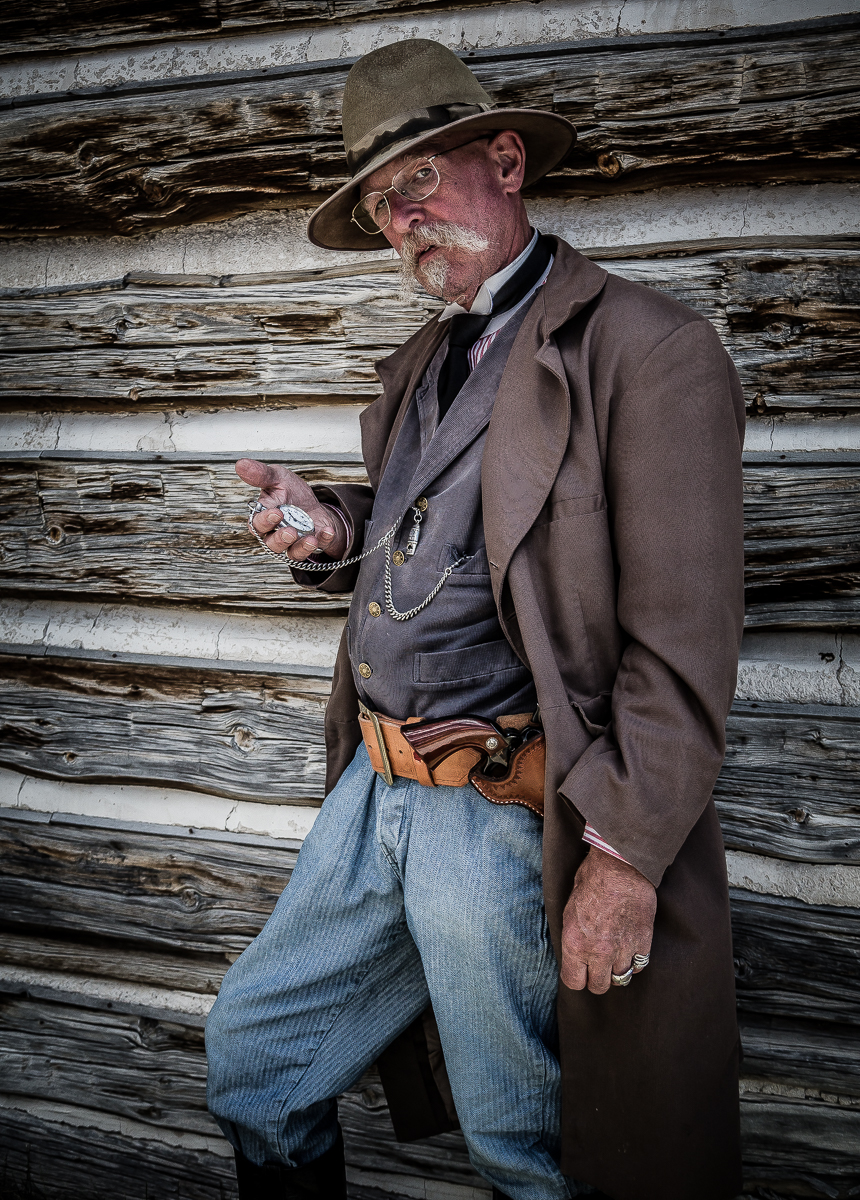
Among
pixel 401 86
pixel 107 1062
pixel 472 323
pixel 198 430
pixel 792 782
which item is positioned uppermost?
pixel 401 86

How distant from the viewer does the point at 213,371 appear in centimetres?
211

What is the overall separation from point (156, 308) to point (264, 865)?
1449 millimetres

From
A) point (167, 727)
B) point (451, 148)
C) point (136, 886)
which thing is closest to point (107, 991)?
point (136, 886)

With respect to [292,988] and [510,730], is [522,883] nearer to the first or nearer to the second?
[510,730]

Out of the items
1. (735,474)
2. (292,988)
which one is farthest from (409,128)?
(292,988)

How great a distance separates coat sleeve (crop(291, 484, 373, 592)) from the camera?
1.73 metres

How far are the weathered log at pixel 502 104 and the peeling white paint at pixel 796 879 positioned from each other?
4.79 feet

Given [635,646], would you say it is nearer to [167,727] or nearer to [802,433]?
[802,433]

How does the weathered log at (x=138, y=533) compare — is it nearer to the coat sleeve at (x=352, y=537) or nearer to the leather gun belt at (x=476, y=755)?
the coat sleeve at (x=352, y=537)

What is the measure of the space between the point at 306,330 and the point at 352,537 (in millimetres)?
631

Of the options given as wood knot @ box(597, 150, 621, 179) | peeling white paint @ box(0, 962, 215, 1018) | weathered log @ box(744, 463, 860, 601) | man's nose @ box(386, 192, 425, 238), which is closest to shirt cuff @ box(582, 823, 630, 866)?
weathered log @ box(744, 463, 860, 601)

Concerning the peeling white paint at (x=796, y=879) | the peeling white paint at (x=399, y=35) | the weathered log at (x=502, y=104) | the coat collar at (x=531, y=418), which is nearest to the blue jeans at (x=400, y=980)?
the coat collar at (x=531, y=418)

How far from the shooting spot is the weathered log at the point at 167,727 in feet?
7.08

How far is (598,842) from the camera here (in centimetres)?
120
